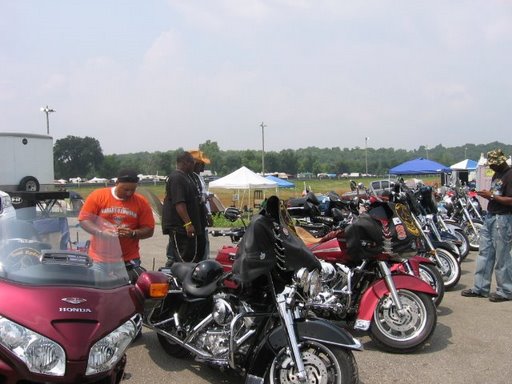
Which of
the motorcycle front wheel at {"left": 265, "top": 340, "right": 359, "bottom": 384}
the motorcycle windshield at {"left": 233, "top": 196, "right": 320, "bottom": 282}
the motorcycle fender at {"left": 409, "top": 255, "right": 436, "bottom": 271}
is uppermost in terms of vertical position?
the motorcycle windshield at {"left": 233, "top": 196, "right": 320, "bottom": 282}

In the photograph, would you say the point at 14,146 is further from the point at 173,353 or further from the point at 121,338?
the point at 121,338

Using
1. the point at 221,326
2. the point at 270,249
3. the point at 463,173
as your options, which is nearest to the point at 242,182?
the point at 463,173

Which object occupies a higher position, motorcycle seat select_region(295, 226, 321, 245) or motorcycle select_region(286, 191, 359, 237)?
motorcycle select_region(286, 191, 359, 237)

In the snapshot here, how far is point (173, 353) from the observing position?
4770 mm

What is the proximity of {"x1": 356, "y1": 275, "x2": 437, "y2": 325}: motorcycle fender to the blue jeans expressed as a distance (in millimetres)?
2505

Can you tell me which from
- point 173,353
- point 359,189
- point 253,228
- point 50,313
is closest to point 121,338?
point 50,313

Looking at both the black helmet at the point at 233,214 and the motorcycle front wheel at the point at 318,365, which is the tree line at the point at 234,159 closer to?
the black helmet at the point at 233,214

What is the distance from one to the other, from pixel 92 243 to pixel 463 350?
3559 mm

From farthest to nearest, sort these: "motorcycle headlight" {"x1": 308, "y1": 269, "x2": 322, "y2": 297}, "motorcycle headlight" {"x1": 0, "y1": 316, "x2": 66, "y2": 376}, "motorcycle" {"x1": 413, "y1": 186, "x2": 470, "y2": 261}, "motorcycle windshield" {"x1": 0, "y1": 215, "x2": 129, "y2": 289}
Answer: "motorcycle" {"x1": 413, "y1": 186, "x2": 470, "y2": 261} < "motorcycle headlight" {"x1": 308, "y1": 269, "x2": 322, "y2": 297} < "motorcycle windshield" {"x1": 0, "y1": 215, "x2": 129, "y2": 289} < "motorcycle headlight" {"x1": 0, "y1": 316, "x2": 66, "y2": 376}

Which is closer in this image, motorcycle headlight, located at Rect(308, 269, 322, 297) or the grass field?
motorcycle headlight, located at Rect(308, 269, 322, 297)

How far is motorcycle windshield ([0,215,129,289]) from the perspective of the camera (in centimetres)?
272

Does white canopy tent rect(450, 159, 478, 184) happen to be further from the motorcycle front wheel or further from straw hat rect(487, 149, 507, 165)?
the motorcycle front wheel

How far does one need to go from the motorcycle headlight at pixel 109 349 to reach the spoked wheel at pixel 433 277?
164 inches

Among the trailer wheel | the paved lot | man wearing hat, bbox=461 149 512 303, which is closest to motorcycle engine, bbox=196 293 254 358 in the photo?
the paved lot
